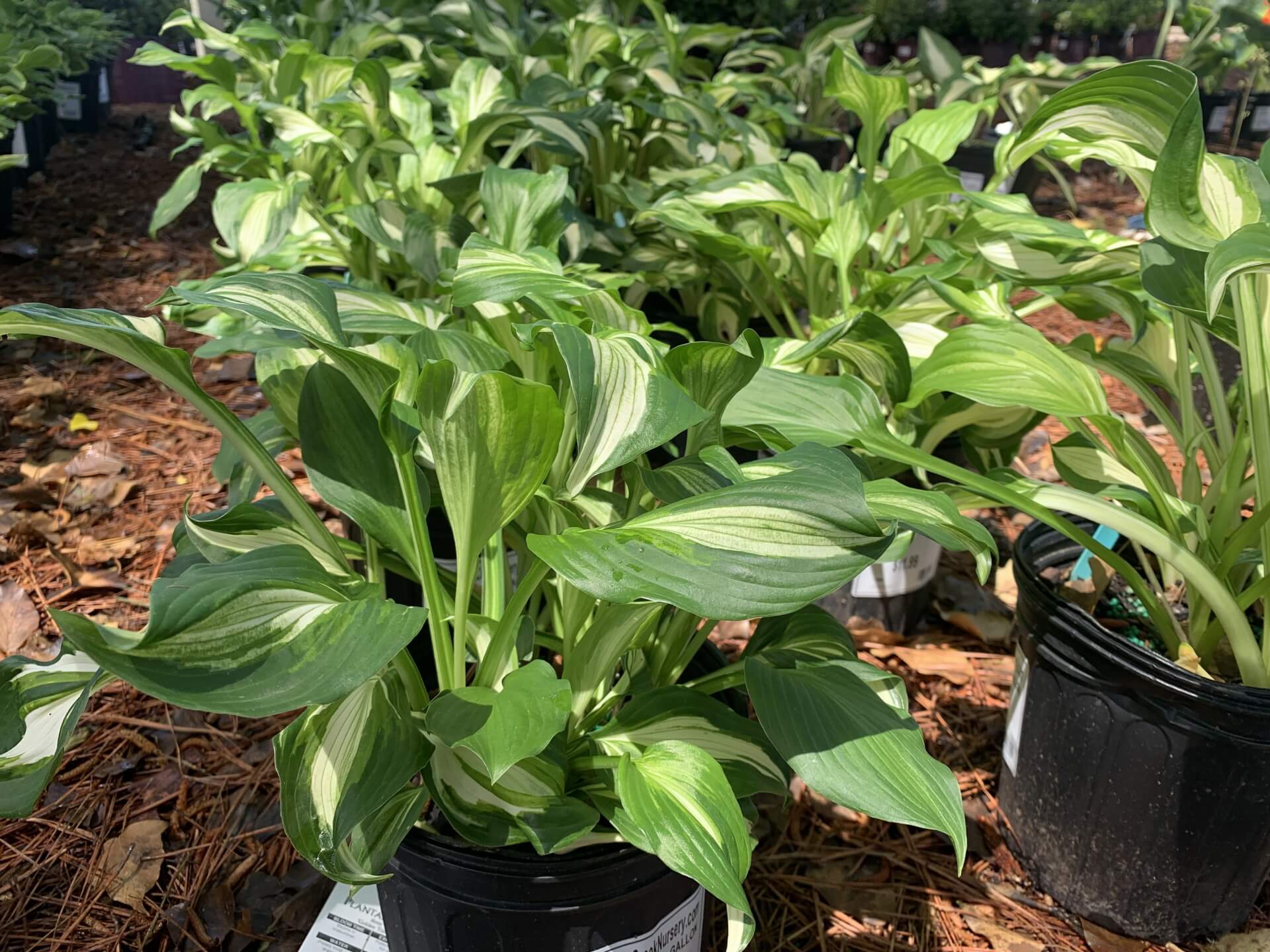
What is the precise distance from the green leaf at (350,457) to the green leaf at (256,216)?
0.66m

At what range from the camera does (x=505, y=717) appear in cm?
60

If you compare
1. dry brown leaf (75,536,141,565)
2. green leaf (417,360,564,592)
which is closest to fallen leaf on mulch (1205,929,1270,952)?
green leaf (417,360,564,592)

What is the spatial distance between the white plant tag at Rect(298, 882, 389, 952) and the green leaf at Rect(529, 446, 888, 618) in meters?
0.53

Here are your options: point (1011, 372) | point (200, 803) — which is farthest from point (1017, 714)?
point (200, 803)

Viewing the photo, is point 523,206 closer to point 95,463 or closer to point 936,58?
point 95,463

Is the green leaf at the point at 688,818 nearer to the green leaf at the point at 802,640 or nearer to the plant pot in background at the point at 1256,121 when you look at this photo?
the green leaf at the point at 802,640

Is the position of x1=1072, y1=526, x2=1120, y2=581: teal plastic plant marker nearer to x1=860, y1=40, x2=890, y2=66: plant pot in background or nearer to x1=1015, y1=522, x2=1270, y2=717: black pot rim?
x1=1015, y1=522, x2=1270, y2=717: black pot rim

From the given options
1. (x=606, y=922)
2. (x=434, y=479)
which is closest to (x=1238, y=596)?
(x=606, y=922)

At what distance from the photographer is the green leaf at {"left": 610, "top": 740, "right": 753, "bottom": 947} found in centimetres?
59

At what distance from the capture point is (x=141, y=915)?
0.93 m

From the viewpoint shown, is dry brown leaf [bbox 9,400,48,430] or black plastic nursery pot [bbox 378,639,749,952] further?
dry brown leaf [bbox 9,400,48,430]

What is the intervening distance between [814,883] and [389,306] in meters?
0.78

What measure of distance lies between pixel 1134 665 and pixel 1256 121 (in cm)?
438

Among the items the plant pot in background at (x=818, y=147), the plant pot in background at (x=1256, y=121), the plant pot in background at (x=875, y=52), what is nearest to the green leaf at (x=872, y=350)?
the plant pot in background at (x=818, y=147)
